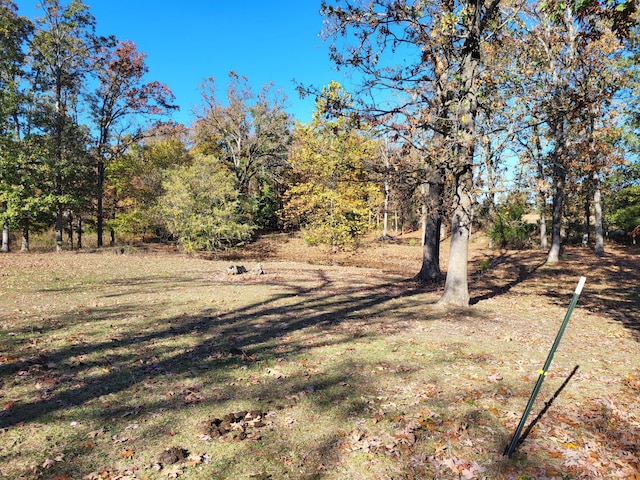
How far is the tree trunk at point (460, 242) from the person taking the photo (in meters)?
9.17

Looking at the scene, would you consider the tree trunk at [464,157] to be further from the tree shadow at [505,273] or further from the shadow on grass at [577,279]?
the shadow on grass at [577,279]

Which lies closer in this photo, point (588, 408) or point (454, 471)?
point (454, 471)

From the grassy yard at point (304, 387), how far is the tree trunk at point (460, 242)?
0.58 meters

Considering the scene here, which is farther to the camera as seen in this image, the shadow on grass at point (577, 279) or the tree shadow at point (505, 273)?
the tree shadow at point (505, 273)

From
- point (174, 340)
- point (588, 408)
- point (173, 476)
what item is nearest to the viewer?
point (173, 476)

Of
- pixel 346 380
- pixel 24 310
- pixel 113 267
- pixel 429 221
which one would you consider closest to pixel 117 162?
pixel 113 267

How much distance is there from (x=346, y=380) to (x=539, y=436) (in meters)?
2.38

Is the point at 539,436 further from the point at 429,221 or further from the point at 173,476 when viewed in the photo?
the point at 429,221

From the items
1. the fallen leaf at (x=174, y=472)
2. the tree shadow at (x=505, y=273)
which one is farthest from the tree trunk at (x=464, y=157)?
the fallen leaf at (x=174, y=472)

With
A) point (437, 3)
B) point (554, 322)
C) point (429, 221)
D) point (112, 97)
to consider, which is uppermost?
point (112, 97)

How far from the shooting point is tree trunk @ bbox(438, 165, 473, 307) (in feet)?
A: 30.1

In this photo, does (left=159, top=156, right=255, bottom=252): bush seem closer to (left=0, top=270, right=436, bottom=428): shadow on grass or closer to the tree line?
the tree line

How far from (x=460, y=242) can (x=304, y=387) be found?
6.09 m

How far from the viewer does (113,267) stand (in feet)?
52.9
